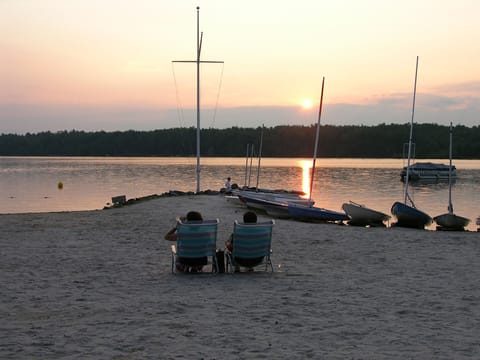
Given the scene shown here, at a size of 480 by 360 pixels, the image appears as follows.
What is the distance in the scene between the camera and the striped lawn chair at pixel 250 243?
9.50m

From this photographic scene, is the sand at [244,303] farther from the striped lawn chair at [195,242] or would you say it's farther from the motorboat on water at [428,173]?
the motorboat on water at [428,173]

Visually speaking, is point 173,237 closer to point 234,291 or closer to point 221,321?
point 234,291

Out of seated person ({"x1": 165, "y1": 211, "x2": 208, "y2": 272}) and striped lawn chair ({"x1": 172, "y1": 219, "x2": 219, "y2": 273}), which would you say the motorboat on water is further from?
striped lawn chair ({"x1": 172, "y1": 219, "x2": 219, "y2": 273})

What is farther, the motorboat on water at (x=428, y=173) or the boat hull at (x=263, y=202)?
the motorboat on water at (x=428, y=173)

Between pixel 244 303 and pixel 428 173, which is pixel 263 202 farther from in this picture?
pixel 428 173

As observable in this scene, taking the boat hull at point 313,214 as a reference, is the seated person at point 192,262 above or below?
above

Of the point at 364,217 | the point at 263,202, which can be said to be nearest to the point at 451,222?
the point at 364,217

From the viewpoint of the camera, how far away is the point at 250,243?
9.59m

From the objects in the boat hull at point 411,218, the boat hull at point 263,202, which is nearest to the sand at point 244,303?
the boat hull at point 411,218

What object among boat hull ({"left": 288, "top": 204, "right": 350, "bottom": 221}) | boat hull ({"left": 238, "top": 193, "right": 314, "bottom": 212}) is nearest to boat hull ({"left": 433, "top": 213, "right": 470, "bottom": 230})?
boat hull ({"left": 288, "top": 204, "right": 350, "bottom": 221})

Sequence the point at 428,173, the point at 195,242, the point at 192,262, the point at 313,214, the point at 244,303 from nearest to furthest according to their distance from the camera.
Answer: the point at 244,303
the point at 195,242
the point at 192,262
the point at 313,214
the point at 428,173

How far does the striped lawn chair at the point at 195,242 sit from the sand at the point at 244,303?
0.32 m

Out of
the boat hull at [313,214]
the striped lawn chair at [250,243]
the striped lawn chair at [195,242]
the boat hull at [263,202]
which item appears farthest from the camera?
the boat hull at [263,202]

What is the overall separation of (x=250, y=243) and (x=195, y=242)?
2.94 ft
